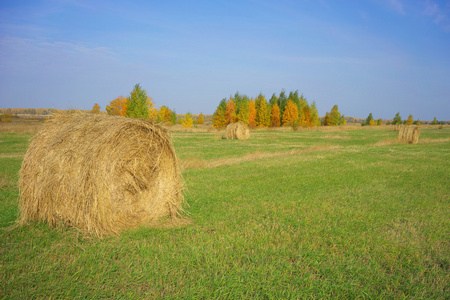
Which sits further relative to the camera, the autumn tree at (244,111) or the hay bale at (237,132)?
the autumn tree at (244,111)

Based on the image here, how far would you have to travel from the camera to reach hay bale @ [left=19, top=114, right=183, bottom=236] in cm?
583

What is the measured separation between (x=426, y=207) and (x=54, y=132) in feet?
31.7

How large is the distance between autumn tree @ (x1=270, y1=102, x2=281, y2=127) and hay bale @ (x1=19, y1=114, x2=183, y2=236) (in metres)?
67.2

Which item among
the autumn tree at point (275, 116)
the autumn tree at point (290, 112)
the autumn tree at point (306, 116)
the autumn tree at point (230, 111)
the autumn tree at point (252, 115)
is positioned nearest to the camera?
the autumn tree at point (230, 111)

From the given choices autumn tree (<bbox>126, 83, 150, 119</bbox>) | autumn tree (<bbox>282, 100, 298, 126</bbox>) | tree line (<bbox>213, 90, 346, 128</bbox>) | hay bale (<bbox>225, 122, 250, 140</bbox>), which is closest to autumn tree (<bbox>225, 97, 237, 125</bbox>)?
tree line (<bbox>213, 90, 346, 128</bbox>)

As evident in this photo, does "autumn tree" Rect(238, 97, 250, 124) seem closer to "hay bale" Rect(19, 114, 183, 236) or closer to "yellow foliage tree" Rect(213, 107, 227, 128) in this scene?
"yellow foliage tree" Rect(213, 107, 227, 128)

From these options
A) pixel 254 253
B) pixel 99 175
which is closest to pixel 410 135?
pixel 254 253

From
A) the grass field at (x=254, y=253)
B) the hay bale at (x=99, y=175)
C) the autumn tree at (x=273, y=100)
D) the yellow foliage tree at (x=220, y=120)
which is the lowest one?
the grass field at (x=254, y=253)

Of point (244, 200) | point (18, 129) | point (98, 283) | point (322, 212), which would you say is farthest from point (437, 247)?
point (18, 129)

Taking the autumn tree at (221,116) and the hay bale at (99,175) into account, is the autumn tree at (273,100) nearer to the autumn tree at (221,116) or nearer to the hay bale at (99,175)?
the autumn tree at (221,116)

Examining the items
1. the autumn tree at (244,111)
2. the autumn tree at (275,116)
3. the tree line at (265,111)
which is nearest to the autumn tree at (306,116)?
the tree line at (265,111)

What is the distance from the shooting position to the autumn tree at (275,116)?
72.1m

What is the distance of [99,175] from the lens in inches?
231

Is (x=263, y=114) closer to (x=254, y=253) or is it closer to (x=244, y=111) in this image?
(x=244, y=111)
